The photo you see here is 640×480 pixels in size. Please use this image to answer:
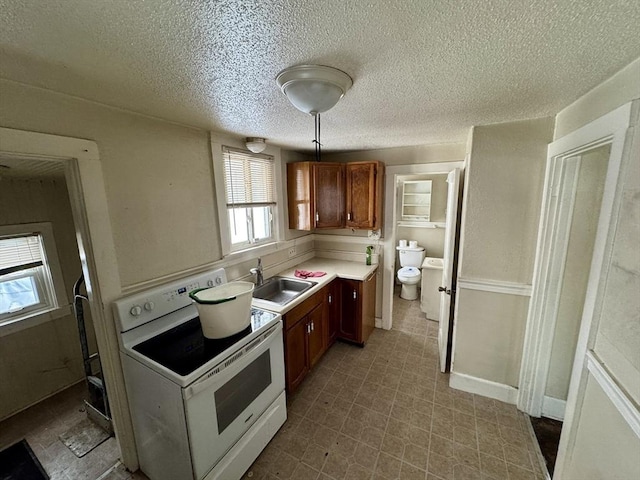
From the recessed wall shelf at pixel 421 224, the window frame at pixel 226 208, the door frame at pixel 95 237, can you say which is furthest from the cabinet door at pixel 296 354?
the recessed wall shelf at pixel 421 224

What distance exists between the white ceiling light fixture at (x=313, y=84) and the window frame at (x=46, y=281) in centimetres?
253

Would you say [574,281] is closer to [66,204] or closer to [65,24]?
[65,24]

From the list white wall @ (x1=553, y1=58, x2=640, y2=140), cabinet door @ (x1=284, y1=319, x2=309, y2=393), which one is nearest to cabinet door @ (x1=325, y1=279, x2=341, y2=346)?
cabinet door @ (x1=284, y1=319, x2=309, y2=393)

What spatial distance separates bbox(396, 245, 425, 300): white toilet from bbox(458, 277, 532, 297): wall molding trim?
187 centimetres

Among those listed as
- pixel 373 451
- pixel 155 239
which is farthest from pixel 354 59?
pixel 373 451

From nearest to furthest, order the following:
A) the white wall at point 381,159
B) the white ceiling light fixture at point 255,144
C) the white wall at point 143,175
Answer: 1. the white wall at point 143,175
2. the white ceiling light fixture at point 255,144
3. the white wall at point 381,159

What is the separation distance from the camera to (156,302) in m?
→ 1.62

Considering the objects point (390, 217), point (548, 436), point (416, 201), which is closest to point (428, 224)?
point (416, 201)

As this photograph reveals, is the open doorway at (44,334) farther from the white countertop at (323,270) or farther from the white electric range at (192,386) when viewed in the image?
the white countertop at (323,270)

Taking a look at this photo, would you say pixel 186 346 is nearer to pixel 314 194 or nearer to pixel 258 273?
pixel 258 273

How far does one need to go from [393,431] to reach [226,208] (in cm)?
216

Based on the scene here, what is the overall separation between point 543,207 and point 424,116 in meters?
1.07

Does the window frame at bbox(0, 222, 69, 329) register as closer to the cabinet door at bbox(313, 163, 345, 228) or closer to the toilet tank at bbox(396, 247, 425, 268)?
the cabinet door at bbox(313, 163, 345, 228)

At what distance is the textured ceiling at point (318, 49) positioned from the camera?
27.0 inches
